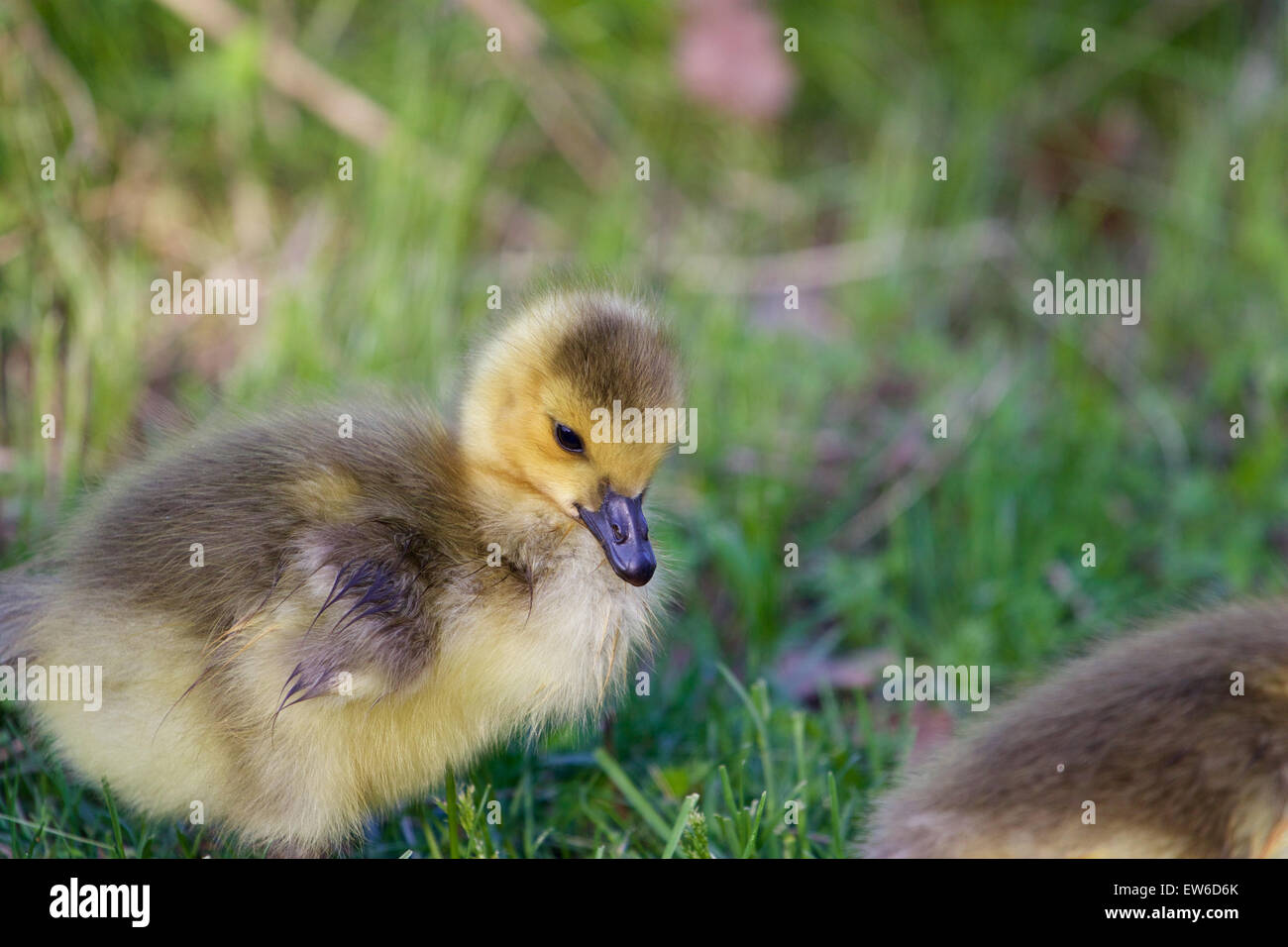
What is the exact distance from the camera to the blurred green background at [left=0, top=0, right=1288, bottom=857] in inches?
86.2

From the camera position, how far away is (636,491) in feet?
5.62

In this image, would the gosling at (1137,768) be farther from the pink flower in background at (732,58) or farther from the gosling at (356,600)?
the pink flower in background at (732,58)

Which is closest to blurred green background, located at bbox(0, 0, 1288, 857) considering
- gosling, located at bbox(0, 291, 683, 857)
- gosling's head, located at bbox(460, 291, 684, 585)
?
gosling, located at bbox(0, 291, 683, 857)

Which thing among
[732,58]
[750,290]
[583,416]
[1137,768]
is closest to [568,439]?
[583,416]

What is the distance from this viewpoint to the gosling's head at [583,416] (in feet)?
5.52

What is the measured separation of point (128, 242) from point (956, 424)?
209cm

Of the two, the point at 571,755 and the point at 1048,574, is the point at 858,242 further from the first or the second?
the point at 571,755

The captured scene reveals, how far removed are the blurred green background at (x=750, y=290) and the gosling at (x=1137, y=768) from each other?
32 cm

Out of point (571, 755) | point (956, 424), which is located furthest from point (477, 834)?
point (956, 424)

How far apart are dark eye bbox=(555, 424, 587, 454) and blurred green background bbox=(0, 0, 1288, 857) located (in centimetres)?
38

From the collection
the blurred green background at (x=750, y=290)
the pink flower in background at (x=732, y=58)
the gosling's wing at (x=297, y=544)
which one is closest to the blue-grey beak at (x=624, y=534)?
the gosling's wing at (x=297, y=544)

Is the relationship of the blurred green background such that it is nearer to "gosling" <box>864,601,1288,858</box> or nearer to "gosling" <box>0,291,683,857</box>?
"gosling" <box>0,291,683,857</box>

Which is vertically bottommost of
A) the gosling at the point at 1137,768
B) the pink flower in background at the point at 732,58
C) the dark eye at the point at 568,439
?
the gosling at the point at 1137,768

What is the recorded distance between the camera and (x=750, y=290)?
3697 mm
